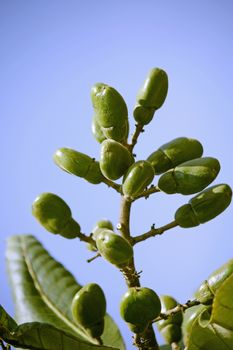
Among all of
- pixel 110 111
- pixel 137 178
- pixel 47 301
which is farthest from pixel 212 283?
pixel 47 301

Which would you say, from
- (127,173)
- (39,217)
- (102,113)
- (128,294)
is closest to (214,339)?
(128,294)

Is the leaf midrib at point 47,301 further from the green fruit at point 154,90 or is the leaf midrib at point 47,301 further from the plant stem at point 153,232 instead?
the green fruit at point 154,90

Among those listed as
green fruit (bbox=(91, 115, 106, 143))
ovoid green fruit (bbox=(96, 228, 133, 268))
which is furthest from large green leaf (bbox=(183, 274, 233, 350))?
green fruit (bbox=(91, 115, 106, 143))

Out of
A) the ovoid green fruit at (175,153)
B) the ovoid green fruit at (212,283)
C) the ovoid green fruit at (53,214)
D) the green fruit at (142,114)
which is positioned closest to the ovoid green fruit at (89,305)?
the ovoid green fruit at (53,214)

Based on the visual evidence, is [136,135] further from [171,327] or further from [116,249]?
[171,327]

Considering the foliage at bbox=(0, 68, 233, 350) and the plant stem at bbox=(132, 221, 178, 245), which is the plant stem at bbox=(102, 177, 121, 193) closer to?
the foliage at bbox=(0, 68, 233, 350)

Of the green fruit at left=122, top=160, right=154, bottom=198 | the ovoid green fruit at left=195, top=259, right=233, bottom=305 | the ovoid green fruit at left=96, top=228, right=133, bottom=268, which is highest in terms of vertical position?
the green fruit at left=122, top=160, right=154, bottom=198
